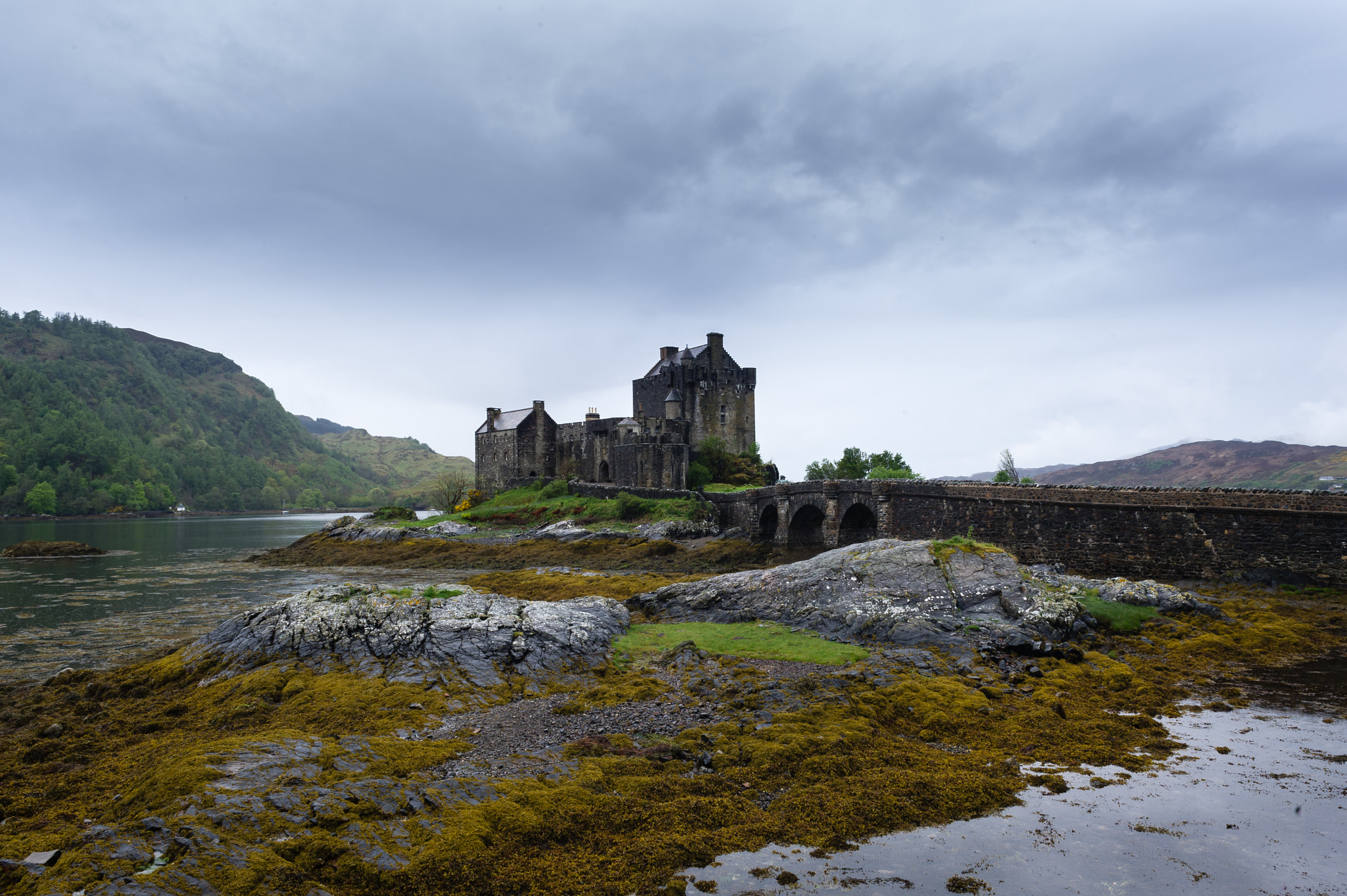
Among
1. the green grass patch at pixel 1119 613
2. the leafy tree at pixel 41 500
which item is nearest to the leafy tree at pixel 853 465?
the green grass patch at pixel 1119 613

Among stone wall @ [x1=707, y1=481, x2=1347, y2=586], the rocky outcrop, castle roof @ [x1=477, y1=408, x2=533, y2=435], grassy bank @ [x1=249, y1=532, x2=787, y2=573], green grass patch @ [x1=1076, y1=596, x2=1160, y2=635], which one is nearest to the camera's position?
green grass patch @ [x1=1076, y1=596, x2=1160, y2=635]

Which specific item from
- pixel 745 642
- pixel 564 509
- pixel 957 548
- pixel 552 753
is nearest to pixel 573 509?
pixel 564 509

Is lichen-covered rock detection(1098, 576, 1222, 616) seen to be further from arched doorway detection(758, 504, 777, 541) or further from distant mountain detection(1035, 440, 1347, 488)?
distant mountain detection(1035, 440, 1347, 488)

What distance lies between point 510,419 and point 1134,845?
206 ft

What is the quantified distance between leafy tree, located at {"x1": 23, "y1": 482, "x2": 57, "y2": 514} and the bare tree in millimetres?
73197

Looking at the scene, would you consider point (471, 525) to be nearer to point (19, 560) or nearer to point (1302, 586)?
point (19, 560)

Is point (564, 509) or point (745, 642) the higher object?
point (564, 509)

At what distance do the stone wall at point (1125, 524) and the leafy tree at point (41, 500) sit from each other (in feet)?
415

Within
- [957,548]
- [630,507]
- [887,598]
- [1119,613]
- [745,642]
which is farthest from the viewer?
[630,507]

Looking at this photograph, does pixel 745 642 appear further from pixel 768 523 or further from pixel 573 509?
pixel 573 509

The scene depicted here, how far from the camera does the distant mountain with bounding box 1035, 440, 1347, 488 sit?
64938 mm

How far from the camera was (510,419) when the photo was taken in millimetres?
65625

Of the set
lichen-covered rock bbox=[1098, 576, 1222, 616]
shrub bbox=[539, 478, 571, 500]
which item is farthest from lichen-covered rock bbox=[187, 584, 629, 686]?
shrub bbox=[539, 478, 571, 500]

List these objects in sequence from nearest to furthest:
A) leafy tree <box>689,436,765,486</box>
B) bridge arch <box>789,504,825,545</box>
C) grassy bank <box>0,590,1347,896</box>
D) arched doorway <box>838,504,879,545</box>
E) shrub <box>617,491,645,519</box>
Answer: grassy bank <box>0,590,1347,896</box> < arched doorway <box>838,504,879,545</box> < bridge arch <box>789,504,825,545</box> < shrub <box>617,491,645,519</box> < leafy tree <box>689,436,765,486</box>
